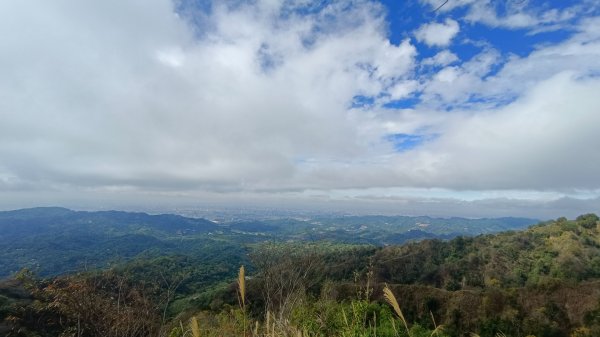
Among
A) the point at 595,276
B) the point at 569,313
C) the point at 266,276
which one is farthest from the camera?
the point at 595,276

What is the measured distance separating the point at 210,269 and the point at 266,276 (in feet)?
216

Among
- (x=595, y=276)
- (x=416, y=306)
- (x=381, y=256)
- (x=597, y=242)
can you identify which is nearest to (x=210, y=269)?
(x=381, y=256)

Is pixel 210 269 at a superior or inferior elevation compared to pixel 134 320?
inferior

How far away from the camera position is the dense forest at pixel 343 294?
4.59 meters

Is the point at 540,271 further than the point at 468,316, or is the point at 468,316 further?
the point at 540,271

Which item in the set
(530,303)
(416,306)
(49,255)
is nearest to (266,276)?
(416,306)

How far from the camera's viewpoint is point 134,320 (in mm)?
6902

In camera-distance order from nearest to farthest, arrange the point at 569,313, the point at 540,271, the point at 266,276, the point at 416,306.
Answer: the point at 266,276, the point at 569,313, the point at 416,306, the point at 540,271

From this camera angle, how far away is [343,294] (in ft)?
101

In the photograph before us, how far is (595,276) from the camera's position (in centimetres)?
4450

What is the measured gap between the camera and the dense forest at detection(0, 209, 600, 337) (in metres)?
4.59

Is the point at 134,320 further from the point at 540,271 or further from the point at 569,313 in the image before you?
the point at 540,271

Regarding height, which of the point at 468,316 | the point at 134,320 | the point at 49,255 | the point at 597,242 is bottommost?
the point at 49,255

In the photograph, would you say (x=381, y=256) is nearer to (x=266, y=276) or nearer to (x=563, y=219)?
(x=563, y=219)
